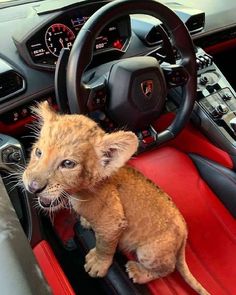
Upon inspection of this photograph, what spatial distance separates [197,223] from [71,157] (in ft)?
2.03

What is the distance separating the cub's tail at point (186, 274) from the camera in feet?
4.29

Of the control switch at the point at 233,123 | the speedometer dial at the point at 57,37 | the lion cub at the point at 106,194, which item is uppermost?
the speedometer dial at the point at 57,37

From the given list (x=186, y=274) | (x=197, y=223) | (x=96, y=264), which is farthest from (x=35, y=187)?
(x=197, y=223)

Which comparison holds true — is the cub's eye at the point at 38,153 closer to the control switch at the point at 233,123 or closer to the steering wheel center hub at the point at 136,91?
the steering wheel center hub at the point at 136,91

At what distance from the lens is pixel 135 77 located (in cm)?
145

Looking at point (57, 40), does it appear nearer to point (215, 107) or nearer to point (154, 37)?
point (154, 37)

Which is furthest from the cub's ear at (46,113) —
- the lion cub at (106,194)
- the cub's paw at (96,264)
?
the cub's paw at (96,264)

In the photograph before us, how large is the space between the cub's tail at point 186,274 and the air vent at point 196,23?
0.95 m

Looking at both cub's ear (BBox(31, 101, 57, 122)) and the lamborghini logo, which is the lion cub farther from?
the lamborghini logo

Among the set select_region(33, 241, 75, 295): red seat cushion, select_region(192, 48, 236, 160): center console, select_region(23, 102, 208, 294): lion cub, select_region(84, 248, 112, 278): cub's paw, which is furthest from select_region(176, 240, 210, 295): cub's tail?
select_region(192, 48, 236, 160): center console

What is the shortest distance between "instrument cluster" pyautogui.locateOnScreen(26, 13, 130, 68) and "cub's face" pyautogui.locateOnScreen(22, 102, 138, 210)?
0.49 metres

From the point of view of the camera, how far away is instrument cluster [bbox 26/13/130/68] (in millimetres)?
1579

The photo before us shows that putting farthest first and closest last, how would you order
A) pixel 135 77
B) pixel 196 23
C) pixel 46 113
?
1. pixel 196 23
2. pixel 135 77
3. pixel 46 113

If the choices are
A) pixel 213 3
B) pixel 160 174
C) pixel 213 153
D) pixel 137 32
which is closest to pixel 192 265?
pixel 160 174
